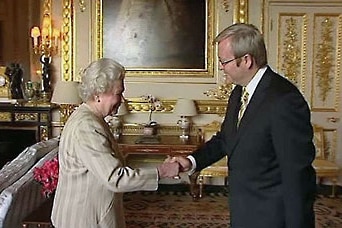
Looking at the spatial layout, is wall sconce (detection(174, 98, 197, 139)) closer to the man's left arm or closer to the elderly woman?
the elderly woman

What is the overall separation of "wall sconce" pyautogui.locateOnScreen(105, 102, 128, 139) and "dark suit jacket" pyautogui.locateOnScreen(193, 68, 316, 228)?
406 cm

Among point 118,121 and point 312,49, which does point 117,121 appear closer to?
point 118,121

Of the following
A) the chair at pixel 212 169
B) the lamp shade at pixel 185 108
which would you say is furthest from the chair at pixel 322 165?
the lamp shade at pixel 185 108

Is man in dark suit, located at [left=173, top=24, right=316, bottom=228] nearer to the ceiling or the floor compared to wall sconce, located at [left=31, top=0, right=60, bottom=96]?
nearer to the floor

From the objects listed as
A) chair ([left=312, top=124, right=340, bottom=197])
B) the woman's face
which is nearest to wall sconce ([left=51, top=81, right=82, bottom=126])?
chair ([left=312, top=124, right=340, bottom=197])

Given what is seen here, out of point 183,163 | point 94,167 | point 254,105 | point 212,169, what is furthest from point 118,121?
point 254,105

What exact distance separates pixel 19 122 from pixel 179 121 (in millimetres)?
1907

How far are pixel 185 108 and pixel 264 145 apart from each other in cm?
406

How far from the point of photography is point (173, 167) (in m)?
2.41

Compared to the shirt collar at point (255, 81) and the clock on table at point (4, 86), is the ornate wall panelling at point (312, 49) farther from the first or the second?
the shirt collar at point (255, 81)

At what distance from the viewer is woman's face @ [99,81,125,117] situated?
2.17 meters

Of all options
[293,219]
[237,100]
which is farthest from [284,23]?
[293,219]

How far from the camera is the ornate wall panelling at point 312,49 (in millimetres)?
6188

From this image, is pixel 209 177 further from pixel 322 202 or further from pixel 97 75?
pixel 97 75
